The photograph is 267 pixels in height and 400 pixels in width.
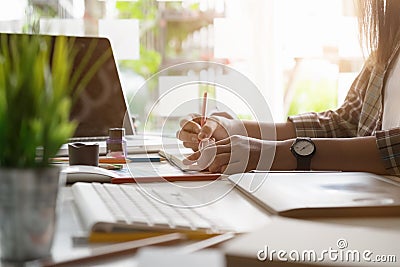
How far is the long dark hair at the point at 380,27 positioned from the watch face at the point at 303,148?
17.5 inches

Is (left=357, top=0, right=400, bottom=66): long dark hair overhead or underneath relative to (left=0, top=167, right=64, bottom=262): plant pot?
overhead

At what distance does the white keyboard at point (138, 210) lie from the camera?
2.29 feet

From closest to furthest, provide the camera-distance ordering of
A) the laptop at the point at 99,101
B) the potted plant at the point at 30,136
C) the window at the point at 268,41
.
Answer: the potted plant at the point at 30,136, the laptop at the point at 99,101, the window at the point at 268,41

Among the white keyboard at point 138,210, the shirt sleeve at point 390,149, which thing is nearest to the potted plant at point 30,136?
the white keyboard at point 138,210

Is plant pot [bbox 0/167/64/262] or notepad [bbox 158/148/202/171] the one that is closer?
plant pot [bbox 0/167/64/262]

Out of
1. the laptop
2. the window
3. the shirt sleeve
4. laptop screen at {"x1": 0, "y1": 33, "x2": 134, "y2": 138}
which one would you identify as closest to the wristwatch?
A: the shirt sleeve

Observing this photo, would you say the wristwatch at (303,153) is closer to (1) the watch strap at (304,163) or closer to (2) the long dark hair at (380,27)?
(1) the watch strap at (304,163)

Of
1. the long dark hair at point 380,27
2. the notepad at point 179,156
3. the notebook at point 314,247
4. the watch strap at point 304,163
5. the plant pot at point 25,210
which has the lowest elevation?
the notepad at point 179,156

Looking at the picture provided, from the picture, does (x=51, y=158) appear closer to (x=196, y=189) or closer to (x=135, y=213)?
(x=135, y=213)

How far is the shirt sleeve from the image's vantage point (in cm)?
124

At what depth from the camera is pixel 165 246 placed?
64cm

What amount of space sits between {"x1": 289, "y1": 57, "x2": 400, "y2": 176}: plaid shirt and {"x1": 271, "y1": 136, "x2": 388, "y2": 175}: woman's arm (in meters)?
0.31

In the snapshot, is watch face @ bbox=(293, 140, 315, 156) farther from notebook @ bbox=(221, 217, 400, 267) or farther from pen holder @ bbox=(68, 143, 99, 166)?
notebook @ bbox=(221, 217, 400, 267)

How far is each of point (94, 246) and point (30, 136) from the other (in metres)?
0.16
